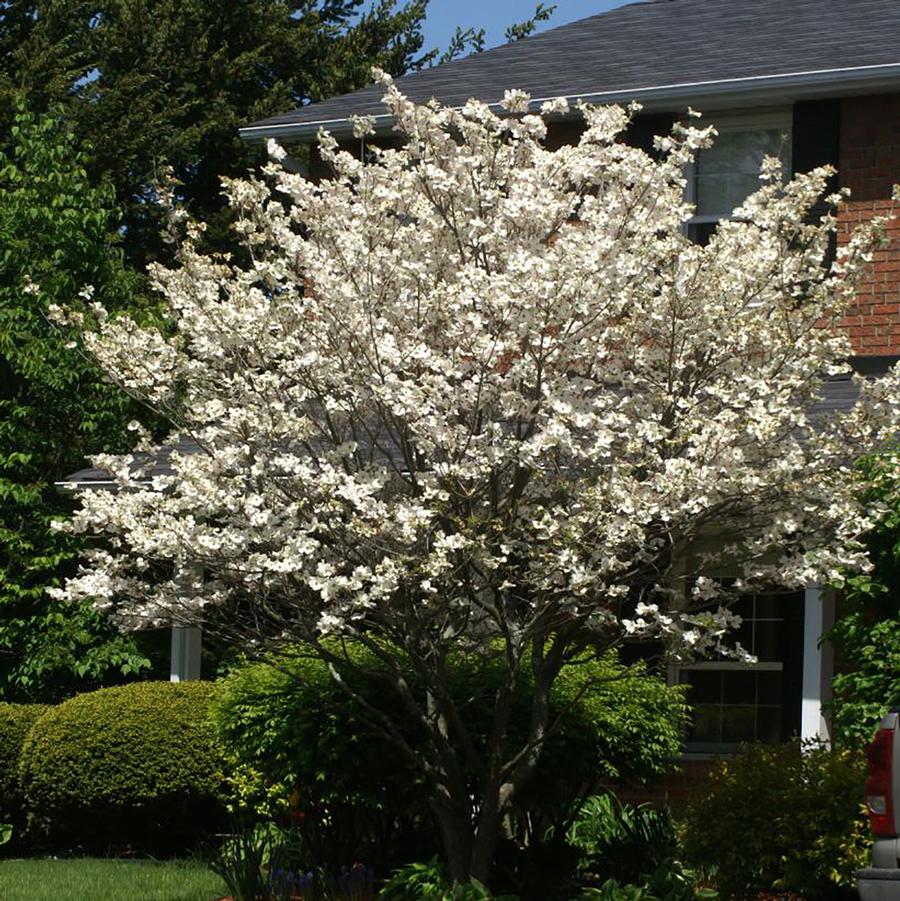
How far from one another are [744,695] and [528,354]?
814 cm

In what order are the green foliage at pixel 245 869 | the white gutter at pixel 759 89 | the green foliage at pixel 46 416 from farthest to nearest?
1. the green foliage at pixel 46 416
2. the white gutter at pixel 759 89
3. the green foliage at pixel 245 869

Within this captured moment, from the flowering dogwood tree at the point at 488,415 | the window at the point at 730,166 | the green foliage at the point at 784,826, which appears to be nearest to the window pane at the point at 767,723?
the window at the point at 730,166

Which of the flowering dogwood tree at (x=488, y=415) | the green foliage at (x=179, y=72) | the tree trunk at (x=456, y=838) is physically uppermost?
the green foliage at (x=179, y=72)

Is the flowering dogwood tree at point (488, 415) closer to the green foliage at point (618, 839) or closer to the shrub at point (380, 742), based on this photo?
the shrub at point (380, 742)

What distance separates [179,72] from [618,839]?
2003cm

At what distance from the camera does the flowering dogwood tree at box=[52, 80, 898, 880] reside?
8.35 m

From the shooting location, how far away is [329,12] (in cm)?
3103

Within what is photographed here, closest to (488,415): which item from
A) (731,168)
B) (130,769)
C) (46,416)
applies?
(130,769)

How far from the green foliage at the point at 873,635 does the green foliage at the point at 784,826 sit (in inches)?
14.9

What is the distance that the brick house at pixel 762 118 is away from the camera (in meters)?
14.1

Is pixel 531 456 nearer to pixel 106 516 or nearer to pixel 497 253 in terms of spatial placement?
pixel 497 253

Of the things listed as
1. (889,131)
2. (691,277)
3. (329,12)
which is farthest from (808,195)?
(329,12)

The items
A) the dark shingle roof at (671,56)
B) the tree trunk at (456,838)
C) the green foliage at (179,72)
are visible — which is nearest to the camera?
the tree trunk at (456,838)

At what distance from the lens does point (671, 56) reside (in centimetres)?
1617
